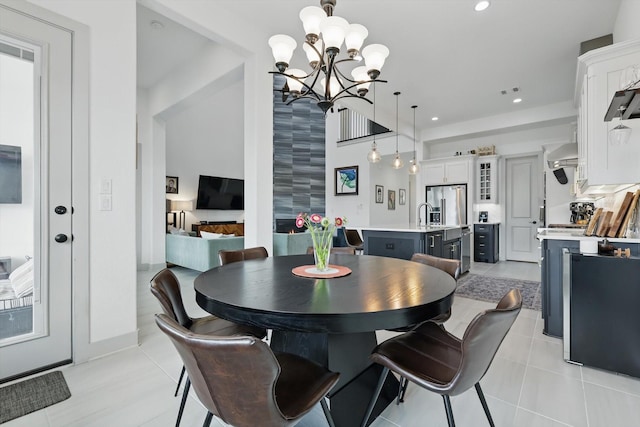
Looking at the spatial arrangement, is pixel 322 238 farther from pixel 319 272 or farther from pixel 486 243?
pixel 486 243

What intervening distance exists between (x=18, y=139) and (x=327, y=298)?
2.23 meters

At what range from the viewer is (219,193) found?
722cm

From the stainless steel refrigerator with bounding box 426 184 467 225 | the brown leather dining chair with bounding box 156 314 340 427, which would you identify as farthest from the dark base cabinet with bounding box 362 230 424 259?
the stainless steel refrigerator with bounding box 426 184 467 225

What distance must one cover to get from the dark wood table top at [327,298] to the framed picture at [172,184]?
5508mm

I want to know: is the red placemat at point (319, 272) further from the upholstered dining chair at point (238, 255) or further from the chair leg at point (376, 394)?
the upholstered dining chair at point (238, 255)

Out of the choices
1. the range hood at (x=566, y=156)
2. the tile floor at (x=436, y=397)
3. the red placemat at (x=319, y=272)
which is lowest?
the tile floor at (x=436, y=397)

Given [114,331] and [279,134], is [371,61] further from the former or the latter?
[279,134]

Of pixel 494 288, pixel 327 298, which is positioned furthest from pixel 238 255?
pixel 494 288

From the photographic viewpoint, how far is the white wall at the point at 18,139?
→ 1.88m

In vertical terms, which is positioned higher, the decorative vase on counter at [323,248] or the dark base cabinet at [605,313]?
the decorative vase on counter at [323,248]

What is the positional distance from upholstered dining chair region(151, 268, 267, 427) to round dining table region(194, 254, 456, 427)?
15 centimetres

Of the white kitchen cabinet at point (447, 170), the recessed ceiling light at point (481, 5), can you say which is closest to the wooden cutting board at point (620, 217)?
the recessed ceiling light at point (481, 5)

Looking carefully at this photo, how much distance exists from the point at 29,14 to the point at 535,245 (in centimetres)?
796

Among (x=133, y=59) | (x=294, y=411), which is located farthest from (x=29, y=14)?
(x=294, y=411)
